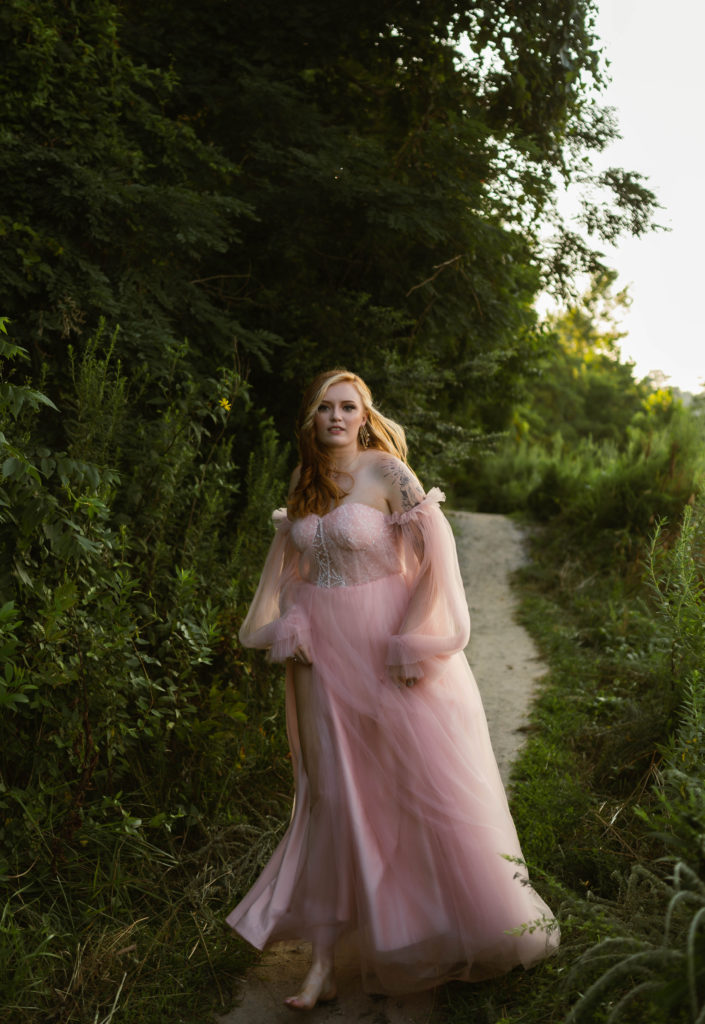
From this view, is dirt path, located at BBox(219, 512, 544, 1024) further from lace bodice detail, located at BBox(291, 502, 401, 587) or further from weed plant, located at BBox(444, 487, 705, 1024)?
lace bodice detail, located at BBox(291, 502, 401, 587)

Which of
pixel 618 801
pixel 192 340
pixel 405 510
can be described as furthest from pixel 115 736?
Result: pixel 192 340

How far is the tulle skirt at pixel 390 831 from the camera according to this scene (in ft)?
10.2

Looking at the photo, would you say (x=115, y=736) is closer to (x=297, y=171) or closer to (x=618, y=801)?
(x=618, y=801)

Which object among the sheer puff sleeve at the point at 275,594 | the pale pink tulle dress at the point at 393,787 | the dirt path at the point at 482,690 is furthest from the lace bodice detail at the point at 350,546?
the dirt path at the point at 482,690

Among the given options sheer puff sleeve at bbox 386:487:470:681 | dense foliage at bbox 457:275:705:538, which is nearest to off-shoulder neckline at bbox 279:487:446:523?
sheer puff sleeve at bbox 386:487:470:681

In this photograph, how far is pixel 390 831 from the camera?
3.28m

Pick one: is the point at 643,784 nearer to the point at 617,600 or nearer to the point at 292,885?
the point at 292,885

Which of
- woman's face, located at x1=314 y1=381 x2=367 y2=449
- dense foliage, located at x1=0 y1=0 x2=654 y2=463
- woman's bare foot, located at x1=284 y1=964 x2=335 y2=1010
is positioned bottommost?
woman's bare foot, located at x1=284 y1=964 x2=335 y2=1010

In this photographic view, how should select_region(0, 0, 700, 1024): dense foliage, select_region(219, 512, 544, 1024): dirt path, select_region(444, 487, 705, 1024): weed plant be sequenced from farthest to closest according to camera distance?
select_region(0, 0, 700, 1024): dense foliage, select_region(219, 512, 544, 1024): dirt path, select_region(444, 487, 705, 1024): weed plant

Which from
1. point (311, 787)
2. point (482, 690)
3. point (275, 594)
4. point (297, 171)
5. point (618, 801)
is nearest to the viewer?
point (311, 787)

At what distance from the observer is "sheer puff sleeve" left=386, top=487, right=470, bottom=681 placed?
3291 millimetres

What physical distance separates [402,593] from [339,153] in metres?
4.15

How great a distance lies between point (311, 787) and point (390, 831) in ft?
1.20

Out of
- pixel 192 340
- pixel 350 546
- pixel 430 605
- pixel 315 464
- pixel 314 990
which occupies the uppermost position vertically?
pixel 192 340
